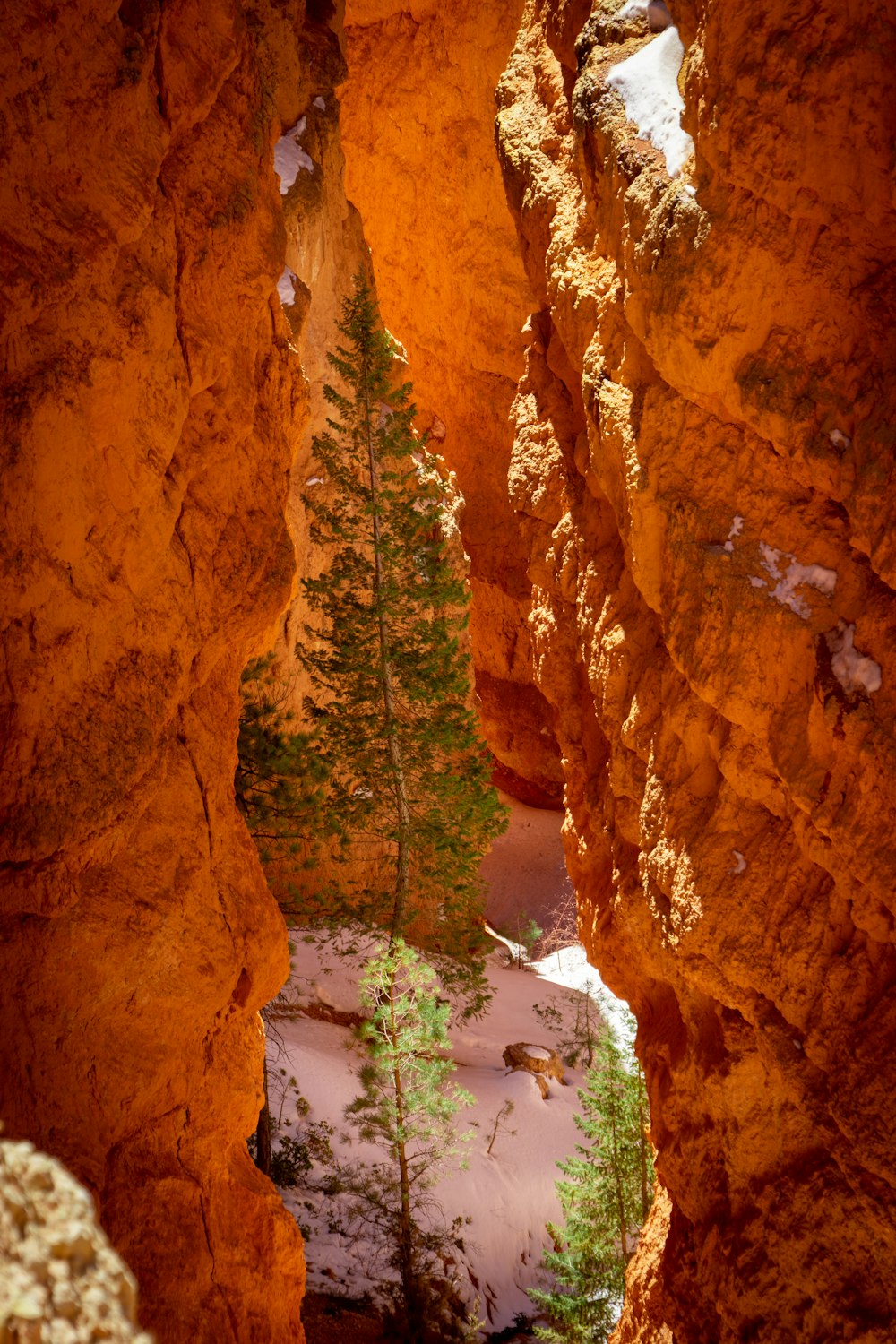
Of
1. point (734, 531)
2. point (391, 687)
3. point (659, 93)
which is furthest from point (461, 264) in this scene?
point (734, 531)

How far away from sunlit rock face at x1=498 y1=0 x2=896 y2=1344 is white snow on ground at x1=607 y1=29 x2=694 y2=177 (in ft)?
0.08

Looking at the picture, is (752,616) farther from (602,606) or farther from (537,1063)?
(537,1063)

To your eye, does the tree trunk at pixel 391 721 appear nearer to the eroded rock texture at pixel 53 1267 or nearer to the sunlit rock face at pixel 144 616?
the sunlit rock face at pixel 144 616

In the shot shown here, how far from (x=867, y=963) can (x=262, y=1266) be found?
5.37 meters

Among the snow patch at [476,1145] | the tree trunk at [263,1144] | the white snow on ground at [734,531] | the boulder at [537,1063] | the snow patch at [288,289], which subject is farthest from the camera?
the boulder at [537,1063]

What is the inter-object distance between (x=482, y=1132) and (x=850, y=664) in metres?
11.4

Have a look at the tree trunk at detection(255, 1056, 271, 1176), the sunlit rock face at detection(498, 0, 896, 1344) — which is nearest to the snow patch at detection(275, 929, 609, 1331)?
the tree trunk at detection(255, 1056, 271, 1176)

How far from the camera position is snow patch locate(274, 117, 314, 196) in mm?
17078

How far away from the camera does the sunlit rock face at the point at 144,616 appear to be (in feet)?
21.0

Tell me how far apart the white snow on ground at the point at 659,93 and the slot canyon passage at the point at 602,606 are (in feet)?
0.10

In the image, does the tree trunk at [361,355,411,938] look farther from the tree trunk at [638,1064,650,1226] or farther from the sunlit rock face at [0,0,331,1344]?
the sunlit rock face at [0,0,331,1344]

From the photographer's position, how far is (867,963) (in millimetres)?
6484

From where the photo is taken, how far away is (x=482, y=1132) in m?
15.3

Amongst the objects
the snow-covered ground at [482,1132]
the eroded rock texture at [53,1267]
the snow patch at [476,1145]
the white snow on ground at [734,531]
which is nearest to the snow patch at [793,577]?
the white snow on ground at [734,531]
